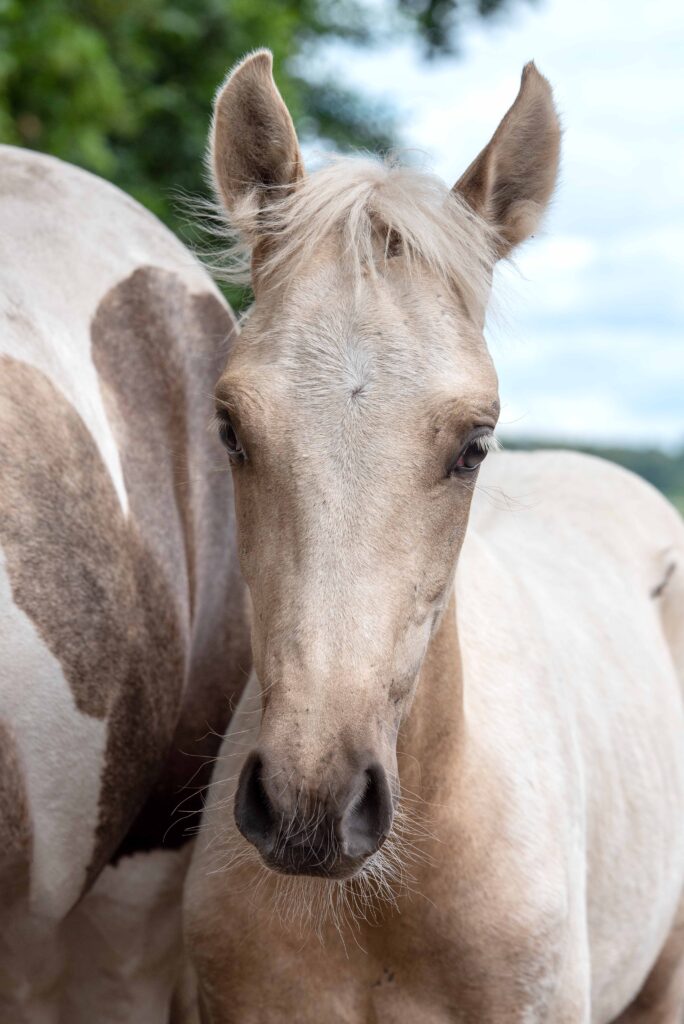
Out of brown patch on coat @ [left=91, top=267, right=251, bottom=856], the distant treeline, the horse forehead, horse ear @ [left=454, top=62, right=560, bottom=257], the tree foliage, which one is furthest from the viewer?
the distant treeline

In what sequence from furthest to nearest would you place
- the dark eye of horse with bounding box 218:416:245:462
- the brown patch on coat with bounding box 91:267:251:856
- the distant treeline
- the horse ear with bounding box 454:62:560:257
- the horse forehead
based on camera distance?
the distant treeline → the brown patch on coat with bounding box 91:267:251:856 → the horse ear with bounding box 454:62:560:257 → the dark eye of horse with bounding box 218:416:245:462 → the horse forehead

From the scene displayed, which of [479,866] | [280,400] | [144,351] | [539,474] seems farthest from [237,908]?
[539,474]

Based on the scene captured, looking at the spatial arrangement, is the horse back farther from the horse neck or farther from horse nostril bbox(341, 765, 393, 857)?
horse nostril bbox(341, 765, 393, 857)

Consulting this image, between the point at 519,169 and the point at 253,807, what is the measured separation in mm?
1301

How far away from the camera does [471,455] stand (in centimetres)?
225

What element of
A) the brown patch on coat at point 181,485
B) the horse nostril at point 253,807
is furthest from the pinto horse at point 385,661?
the brown patch on coat at point 181,485

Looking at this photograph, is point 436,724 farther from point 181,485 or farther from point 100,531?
point 181,485

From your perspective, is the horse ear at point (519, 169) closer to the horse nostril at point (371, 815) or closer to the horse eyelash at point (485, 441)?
the horse eyelash at point (485, 441)

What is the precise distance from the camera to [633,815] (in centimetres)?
331

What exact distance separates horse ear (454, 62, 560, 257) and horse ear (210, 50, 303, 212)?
332mm

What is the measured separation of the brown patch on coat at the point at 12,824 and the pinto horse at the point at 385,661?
0.34m

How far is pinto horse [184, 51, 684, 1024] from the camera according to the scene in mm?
2014

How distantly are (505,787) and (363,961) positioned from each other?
1.40 ft

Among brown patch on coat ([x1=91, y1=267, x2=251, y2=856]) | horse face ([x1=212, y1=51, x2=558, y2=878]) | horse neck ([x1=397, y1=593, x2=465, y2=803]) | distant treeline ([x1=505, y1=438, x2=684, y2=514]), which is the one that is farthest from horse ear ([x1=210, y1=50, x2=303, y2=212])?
distant treeline ([x1=505, y1=438, x2=684, y2=514])
